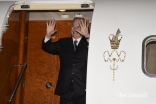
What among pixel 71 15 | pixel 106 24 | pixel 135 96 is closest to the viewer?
pixel 135 96

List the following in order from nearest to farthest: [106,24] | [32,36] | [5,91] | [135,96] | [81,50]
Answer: [135,96]
[106,24]
[81,50]
[5,91]
[32,36]

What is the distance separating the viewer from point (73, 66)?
4203 millimetres

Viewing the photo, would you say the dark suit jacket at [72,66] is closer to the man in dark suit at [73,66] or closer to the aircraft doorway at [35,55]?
A: the man in dark suit at [73,66]

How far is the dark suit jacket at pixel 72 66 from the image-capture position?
164 inches

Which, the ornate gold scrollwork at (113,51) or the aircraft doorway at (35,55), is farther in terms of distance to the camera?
the aircraft doorway at (35,55)

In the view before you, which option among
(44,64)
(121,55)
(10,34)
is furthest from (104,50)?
(44,64)

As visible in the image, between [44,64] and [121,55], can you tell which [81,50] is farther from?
[44,64]

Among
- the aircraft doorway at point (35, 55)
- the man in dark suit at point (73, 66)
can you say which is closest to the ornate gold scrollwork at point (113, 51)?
the man in dark suit at point (73, 66)

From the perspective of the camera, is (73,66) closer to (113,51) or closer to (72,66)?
(72,66)

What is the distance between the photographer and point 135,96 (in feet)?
10.3

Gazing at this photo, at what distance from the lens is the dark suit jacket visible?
416cm

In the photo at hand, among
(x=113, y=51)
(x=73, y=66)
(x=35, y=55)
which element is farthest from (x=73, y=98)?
(x=35, y=55)

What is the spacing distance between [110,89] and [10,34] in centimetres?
252

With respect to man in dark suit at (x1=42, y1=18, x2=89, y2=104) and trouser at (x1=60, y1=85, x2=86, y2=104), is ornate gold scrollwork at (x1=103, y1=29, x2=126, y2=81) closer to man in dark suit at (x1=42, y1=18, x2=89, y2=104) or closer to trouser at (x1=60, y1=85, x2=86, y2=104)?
man in dark suit at (x1=42, y1=18, x2=89, y2=104)
